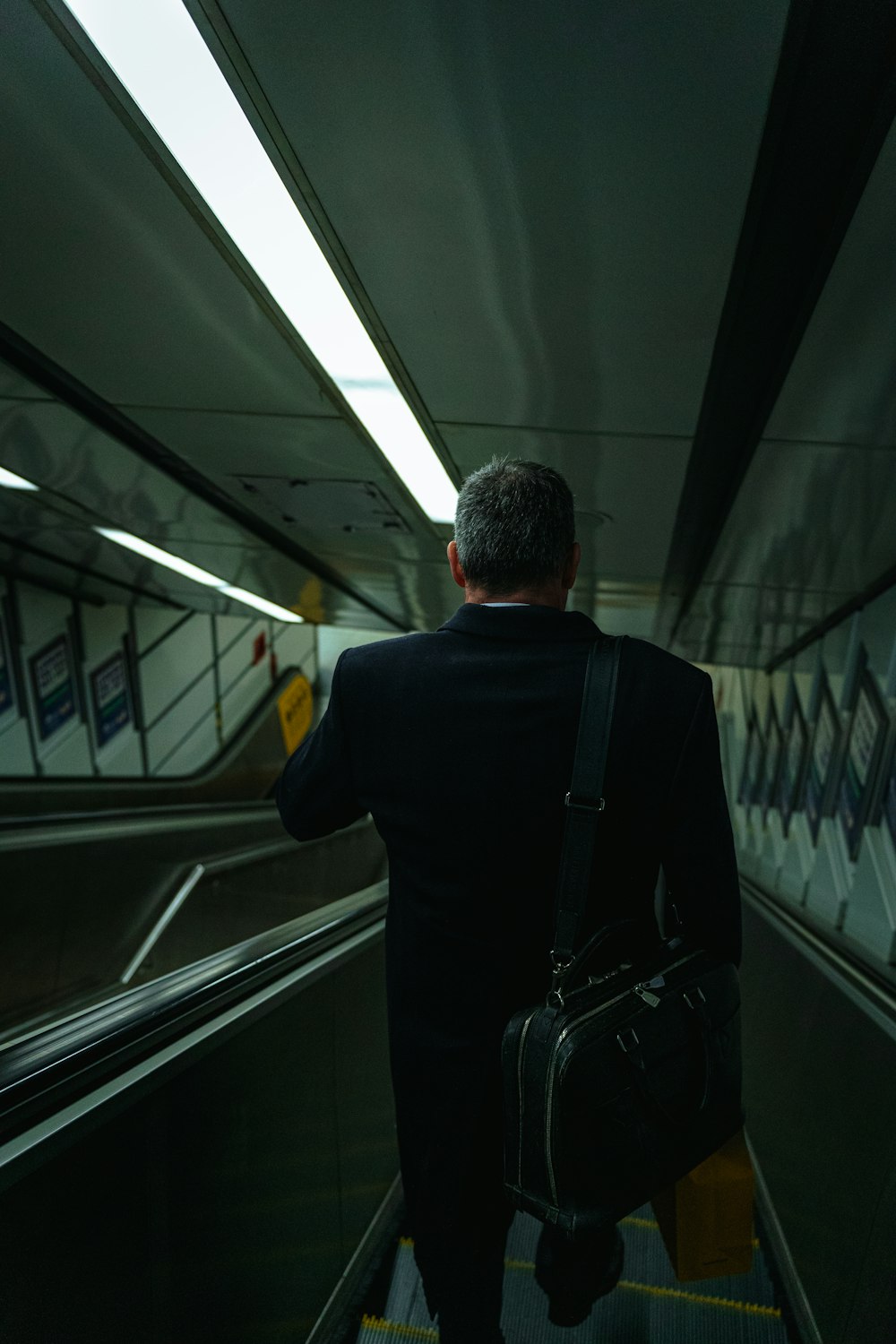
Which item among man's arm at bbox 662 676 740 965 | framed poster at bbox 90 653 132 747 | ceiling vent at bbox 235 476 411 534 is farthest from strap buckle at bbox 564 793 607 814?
framed poster at bbox 90 653 132 747

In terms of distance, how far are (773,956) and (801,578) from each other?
1719 mm

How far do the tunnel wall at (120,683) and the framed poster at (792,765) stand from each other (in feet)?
14.7

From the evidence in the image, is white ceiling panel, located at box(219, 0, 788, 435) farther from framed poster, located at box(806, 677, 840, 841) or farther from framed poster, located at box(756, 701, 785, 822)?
framed poster, located at box(756, 701, 785, 822)

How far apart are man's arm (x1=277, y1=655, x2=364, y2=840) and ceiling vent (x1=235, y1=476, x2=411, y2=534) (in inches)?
82.4

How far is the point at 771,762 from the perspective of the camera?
7.23 m

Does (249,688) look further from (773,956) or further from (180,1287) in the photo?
(180,1287)

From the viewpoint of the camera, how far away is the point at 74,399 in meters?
2.66

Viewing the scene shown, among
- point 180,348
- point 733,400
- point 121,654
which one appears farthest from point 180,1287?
point 121,654

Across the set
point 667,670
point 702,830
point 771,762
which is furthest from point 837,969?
point 771,762

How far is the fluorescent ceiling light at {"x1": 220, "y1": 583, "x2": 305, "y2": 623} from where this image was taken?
21.2 ft

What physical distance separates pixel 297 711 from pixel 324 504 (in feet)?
22.4

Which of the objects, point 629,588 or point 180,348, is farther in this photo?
point 629,588

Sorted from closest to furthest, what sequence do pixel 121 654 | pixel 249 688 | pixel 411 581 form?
1. pixel 411 581
2. pixel 121 654
3. pixel 249 688

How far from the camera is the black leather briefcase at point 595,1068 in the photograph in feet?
4.01
